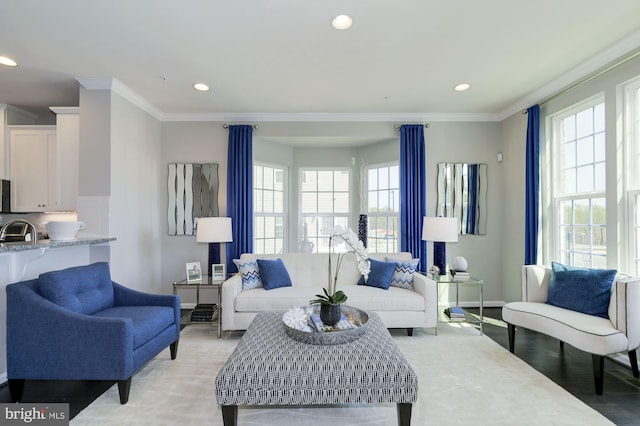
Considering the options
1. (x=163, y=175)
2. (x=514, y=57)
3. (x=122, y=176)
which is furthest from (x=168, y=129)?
(x=514, y=57)

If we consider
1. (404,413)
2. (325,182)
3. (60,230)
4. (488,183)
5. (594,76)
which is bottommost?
(404,413)

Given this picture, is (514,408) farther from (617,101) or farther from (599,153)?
(617,101)

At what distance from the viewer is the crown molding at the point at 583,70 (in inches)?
101

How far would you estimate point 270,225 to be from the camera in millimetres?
4945

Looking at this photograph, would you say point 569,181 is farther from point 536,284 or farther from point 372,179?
point 372,179

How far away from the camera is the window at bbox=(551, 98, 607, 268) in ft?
9.91

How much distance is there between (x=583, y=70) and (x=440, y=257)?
Result: 235 centimetres

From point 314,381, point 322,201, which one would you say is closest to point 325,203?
point 322,201

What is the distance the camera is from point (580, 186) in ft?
10.8

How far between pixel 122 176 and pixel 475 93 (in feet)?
13.9

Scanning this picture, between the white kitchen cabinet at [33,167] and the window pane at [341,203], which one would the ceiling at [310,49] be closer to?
the white kitchen cabinet at [33,167]

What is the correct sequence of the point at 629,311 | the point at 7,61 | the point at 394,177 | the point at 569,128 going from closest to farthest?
the point at 629,311 → the point at 7,61 → the point at 569,128 → the point at 394,177

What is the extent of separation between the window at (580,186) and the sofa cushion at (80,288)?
454cm

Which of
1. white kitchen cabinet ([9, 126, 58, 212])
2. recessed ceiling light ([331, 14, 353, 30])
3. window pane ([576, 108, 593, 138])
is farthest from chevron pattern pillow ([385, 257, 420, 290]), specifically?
white kitchen cabinet ([9, 126, 58, 212])
